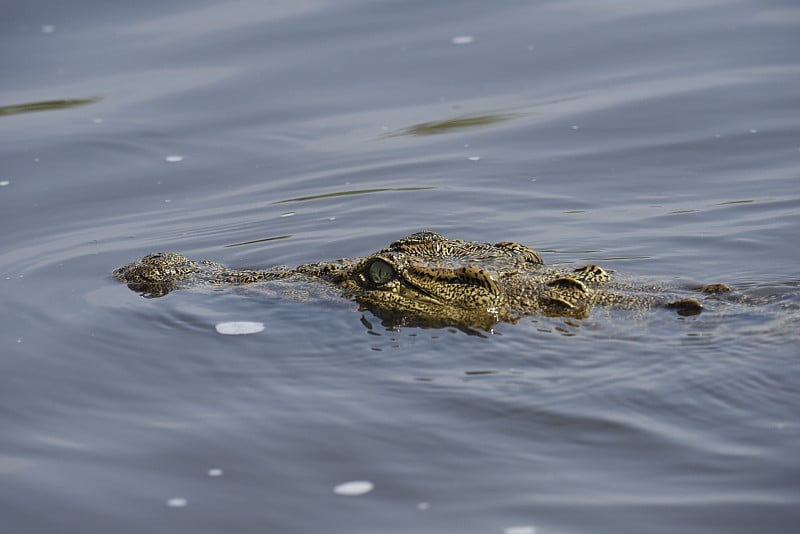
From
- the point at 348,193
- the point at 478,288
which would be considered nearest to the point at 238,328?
the point at 478,288

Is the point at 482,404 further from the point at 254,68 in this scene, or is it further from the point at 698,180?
the point at 254,68

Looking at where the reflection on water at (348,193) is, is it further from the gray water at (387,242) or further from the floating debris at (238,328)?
the floating debris at (238,328)

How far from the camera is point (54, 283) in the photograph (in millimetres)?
9734

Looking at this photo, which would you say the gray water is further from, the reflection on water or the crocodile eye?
the crocodile eye

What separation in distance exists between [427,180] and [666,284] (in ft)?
14.2

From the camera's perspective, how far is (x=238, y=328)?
831 cm

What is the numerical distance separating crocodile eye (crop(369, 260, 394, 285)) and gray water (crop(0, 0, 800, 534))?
35cm

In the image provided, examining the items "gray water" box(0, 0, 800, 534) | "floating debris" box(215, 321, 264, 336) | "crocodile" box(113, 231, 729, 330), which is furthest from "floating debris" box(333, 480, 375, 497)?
"floating debris" box(215, 321, 264, 336)

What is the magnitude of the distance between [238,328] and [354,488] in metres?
2.52

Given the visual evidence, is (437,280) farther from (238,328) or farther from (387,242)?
(387,242)

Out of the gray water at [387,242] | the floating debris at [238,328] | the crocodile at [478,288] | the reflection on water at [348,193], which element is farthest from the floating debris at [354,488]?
the reflection on water at [348,193]

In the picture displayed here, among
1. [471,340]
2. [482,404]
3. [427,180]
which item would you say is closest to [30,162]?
[427,180]

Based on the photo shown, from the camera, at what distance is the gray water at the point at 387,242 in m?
6.12

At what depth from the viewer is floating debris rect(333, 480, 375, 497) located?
6.04m
